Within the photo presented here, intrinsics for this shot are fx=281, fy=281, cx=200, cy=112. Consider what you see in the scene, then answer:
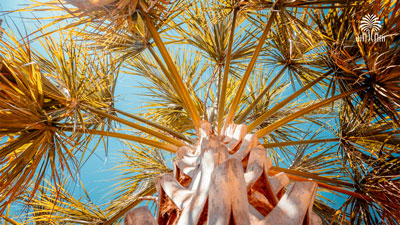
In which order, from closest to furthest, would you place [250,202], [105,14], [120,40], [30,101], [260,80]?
[250,202], [30,101], [105,14], [120,40], [260,80]

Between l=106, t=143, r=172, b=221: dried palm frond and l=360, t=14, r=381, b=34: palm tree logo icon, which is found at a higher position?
l=360, t=14, r=381, b=34: palm tree logo icon

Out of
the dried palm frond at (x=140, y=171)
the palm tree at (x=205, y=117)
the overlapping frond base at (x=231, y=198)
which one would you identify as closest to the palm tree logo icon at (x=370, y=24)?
the palm tree at (x=205, y=117)

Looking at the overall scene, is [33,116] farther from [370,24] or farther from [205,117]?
[370,24]

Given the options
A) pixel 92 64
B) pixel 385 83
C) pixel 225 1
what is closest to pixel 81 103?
pixel 92 64

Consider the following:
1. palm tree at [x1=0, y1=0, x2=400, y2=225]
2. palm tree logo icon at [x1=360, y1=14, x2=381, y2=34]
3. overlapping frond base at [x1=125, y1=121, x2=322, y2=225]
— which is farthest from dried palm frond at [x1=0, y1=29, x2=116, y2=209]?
palm tree logo icon at [x1=360, y1=14, x2=381, y2=34]

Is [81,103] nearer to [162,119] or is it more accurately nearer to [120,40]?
[120,40]

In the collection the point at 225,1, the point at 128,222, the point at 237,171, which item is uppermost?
the point at 225,1

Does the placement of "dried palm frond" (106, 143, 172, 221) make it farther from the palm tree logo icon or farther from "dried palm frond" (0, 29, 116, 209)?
the palm tree logo icon

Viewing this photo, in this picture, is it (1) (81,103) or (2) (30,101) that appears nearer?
(2) (30,101)
